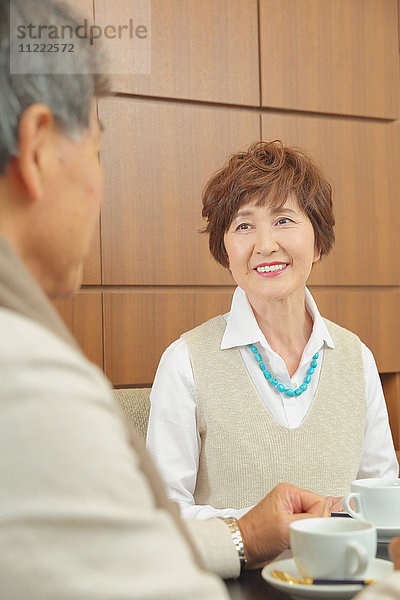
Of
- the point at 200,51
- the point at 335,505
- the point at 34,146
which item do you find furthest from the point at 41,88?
the point at 200,51

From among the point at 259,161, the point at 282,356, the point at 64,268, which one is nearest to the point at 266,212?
the point at 259,161

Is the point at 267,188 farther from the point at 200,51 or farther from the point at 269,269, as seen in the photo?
the point at 200,51

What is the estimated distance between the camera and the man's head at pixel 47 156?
0.78m

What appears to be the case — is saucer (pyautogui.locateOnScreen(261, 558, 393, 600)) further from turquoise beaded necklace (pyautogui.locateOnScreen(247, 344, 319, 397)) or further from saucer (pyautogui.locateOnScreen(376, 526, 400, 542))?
turquoise beaded necklace (pyautogui.locateOnScreen(247, 344, 319, 397))

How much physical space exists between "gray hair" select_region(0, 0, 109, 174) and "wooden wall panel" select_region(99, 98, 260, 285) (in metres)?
2.33

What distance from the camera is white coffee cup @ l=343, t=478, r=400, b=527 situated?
1199 mm

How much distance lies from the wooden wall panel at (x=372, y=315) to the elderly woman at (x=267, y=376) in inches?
56.0

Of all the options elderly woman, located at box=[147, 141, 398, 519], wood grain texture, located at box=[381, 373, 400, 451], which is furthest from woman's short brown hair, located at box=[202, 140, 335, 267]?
wood grain texture, located at box=[381, 373, 400, 451]

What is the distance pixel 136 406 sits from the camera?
212 cm

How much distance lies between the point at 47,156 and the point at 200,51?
8.88 feet

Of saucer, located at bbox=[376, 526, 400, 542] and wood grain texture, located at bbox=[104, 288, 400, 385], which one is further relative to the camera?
wood grain texture, located at bbox=[104, 288, 400, 385]

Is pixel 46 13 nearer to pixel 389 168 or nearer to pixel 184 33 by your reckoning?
pixel 184 33

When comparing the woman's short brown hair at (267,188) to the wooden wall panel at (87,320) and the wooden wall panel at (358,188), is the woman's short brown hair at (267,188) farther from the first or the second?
the wooden wall panel at (358,188)

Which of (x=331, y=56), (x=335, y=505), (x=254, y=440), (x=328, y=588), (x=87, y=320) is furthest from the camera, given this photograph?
(x=331, y=56)
